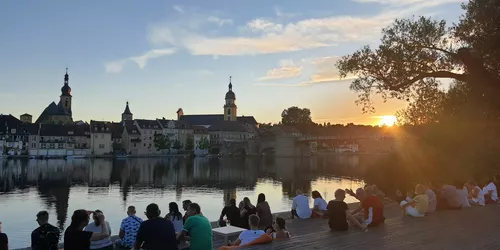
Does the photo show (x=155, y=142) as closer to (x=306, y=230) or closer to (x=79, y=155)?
(x=79, y=155)

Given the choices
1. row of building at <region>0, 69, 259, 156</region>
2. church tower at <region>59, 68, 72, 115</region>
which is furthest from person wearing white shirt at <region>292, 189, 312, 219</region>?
church tower at <region>59, 68, 72, 115</region>

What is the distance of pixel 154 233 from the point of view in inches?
311

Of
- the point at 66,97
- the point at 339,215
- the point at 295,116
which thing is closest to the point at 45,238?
the point at 339,215

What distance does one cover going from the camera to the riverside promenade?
969cm

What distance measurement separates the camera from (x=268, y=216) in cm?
1336

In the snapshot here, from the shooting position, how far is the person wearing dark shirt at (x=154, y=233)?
7.90 meters

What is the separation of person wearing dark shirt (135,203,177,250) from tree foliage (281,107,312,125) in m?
159

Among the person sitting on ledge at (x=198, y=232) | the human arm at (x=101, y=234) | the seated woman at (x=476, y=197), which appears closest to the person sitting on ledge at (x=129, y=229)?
the human arm at (x=101, y=234)

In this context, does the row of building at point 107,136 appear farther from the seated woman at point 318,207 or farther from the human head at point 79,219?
the human head at point 79,219

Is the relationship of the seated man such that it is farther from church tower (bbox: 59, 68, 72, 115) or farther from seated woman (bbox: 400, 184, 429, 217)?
church tower (bbox: 59, 68, 72, 115)

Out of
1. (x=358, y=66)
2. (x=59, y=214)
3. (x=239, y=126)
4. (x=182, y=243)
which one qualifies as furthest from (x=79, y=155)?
(x=182, y=243)

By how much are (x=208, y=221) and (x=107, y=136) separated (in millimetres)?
132642

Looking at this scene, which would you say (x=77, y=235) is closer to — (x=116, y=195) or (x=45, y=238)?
(x=45, y=238)

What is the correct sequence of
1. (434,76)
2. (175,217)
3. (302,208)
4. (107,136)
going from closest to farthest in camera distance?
(175,217) < (302,208) < (434,76) < (107,136)
